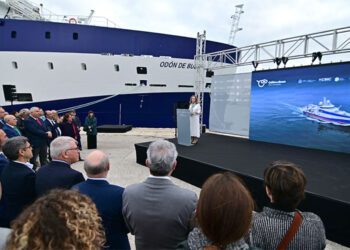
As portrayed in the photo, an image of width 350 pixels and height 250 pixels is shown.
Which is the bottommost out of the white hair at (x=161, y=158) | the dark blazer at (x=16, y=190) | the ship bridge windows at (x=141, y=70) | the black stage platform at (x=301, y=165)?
the black stage platform at (x=301, y=165)

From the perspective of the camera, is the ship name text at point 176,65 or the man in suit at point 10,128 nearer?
the man in suit at point 10,128

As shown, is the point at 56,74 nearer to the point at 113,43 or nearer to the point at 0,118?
the point at 113,43

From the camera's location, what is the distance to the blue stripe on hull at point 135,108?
1544 cm

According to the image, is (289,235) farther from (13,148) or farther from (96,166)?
(13,148)

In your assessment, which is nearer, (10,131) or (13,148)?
(13,148)

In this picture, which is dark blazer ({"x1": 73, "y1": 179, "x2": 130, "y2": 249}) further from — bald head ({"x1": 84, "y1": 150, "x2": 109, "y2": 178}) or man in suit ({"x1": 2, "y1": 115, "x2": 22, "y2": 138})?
man in suit ({"x1": 2, "y1": 115, "x2": 22, "y2": 138})

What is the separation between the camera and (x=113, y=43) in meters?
15.5

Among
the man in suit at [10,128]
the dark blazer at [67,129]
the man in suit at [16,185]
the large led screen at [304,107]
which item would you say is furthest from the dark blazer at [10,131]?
the large led screen at [304,107]

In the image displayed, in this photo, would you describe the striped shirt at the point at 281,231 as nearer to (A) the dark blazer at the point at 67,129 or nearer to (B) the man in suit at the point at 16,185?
(B) the man in suit at the point at 16,185

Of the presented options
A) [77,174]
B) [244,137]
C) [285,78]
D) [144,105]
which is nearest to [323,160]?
[285,78]

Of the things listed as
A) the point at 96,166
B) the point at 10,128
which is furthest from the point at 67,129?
the point at 96,166

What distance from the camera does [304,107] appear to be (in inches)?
292

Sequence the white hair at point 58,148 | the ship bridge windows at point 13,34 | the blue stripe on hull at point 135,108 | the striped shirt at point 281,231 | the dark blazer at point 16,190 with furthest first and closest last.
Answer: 1. the blue stripe on hull at point 135,108
2. the ship bridge windows at point 13,34
3. the white hair at point 58,148
4. the dark blazer at point 16,190
5. the striped shirt at point 281,231

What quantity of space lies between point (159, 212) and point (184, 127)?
5.93 m
